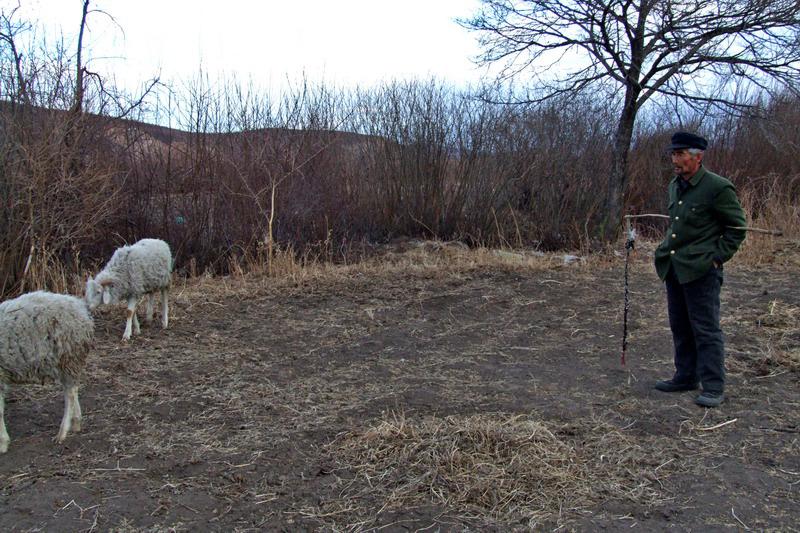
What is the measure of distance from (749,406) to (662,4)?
25.5 feet

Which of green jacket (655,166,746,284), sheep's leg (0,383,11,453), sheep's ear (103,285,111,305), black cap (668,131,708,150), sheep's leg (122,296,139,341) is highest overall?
black cap (668,131,708,150)

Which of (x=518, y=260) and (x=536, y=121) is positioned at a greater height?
(x=536, y=121)

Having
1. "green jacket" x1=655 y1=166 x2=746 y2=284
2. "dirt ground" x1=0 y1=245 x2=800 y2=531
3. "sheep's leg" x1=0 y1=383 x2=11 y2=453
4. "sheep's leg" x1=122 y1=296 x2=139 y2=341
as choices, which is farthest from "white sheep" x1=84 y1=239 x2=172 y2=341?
"green jacket" x1=655 y1=166 x2=746 y2=284

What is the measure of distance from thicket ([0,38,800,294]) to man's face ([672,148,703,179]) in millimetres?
6875

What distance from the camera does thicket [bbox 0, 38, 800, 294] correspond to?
938 cm

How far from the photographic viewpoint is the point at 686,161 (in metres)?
5.06

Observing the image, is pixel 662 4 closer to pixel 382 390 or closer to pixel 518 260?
pixel 518 260

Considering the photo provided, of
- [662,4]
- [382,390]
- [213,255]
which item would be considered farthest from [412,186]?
[382,390]

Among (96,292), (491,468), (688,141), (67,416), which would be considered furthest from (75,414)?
(688,141)

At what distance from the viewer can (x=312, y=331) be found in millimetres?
7469

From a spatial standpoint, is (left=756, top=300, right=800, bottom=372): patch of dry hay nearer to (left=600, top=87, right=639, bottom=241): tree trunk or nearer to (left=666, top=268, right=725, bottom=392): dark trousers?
(left=666, top=268, right=725, bottom=392): dark trousers

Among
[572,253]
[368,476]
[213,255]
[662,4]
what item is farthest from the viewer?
[572,253]

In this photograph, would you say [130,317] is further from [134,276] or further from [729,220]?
[729,220]

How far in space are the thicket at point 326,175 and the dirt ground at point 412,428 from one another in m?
3.10
